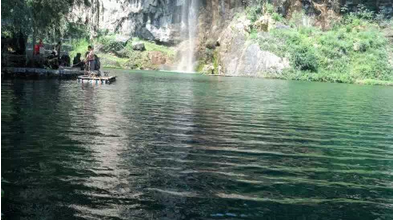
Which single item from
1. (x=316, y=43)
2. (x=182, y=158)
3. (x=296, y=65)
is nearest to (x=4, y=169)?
(x=182, y=158)

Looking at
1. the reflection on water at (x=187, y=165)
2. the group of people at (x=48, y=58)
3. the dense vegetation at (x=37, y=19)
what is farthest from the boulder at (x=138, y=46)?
the reflection on water at (x=187, y=165)

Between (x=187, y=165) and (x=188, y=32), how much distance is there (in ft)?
301

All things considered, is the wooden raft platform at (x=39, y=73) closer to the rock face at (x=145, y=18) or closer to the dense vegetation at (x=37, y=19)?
the dense vegetation at (x=37, y=19)

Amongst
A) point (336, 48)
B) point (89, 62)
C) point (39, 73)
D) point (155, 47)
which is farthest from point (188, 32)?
point (39, 73)

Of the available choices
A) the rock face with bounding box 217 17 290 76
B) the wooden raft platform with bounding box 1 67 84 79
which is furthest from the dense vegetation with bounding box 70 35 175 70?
the wooden raft platform with bounding box 1 67 84 79

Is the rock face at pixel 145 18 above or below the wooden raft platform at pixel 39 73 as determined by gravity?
above

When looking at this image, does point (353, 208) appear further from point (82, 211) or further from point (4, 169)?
point (4, 169)

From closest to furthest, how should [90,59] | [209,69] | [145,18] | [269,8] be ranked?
[90,59] → [269,8] → [209,69] → [145,18]

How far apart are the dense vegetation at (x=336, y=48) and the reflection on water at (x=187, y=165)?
5565 cm

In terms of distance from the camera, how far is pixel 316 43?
79375mm

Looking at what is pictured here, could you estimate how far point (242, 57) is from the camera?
77.3 m

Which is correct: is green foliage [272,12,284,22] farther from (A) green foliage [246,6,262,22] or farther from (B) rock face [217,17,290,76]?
(B) rock face [217,17,290,76]

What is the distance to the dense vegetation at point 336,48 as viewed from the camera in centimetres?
7431

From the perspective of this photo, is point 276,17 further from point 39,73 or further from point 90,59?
point 39,73
